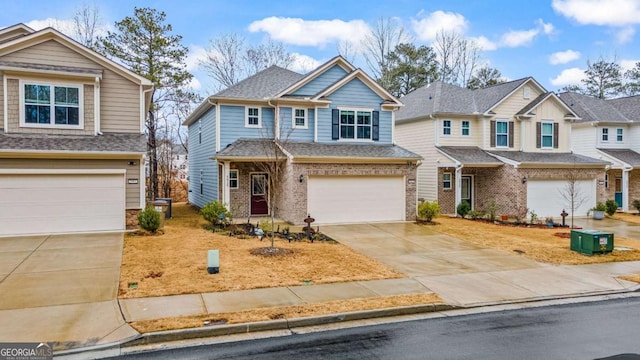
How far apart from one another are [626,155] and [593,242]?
61.1 ft

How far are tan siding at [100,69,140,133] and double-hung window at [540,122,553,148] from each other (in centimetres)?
2179

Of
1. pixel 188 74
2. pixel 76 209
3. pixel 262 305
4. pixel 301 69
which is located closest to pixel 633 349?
pixel 262 305

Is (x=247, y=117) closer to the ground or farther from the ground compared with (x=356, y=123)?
farther from the ground

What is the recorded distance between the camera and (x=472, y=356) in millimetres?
6074

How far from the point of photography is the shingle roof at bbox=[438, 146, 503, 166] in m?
22.6

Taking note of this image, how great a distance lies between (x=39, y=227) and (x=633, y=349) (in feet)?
54.6

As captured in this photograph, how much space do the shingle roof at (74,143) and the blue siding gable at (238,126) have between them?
166 inches

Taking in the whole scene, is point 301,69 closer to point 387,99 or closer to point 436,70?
point 436,70

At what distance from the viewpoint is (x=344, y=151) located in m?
19.8

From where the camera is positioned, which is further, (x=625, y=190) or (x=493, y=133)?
(x=625, y=190)

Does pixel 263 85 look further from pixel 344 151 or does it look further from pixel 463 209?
pixel 463 209

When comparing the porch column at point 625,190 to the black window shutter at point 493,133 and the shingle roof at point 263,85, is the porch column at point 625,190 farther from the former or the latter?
the shingle roof at point 263,85

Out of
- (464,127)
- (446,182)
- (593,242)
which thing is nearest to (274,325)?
(593,242)

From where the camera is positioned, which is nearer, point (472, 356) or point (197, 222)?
point (472, 356)
